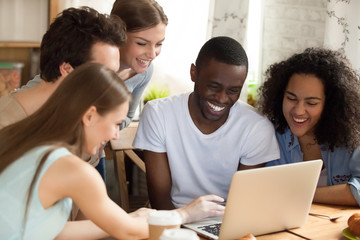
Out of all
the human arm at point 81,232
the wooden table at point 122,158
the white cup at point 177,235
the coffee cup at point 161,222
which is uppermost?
the white cup at point 177,235

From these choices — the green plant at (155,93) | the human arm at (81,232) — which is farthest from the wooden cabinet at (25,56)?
the human arm at (81,232)

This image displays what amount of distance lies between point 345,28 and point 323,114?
37.5 inches

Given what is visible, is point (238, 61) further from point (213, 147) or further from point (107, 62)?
point (107, 62)

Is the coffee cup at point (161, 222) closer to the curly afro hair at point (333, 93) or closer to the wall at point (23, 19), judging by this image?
the curly afro hair at point (333, 93)

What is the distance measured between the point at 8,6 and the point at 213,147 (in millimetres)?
1794

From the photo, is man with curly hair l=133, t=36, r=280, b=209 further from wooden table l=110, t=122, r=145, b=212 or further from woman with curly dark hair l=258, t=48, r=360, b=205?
wooden table l=110, t=122, r=145, b=212

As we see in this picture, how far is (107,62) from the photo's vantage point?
1846 millimetres

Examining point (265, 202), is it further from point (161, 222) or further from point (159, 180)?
point (159, 180)

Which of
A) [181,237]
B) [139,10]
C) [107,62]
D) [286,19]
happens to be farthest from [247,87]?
[181,237]

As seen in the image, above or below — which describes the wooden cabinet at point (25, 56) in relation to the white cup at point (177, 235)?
above

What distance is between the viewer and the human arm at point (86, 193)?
1.37m

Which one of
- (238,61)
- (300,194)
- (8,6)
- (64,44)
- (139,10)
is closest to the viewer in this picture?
(300,194)

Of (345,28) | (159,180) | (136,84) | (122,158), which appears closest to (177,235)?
(159,180)

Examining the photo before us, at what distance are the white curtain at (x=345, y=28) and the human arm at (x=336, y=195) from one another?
1095 mm
